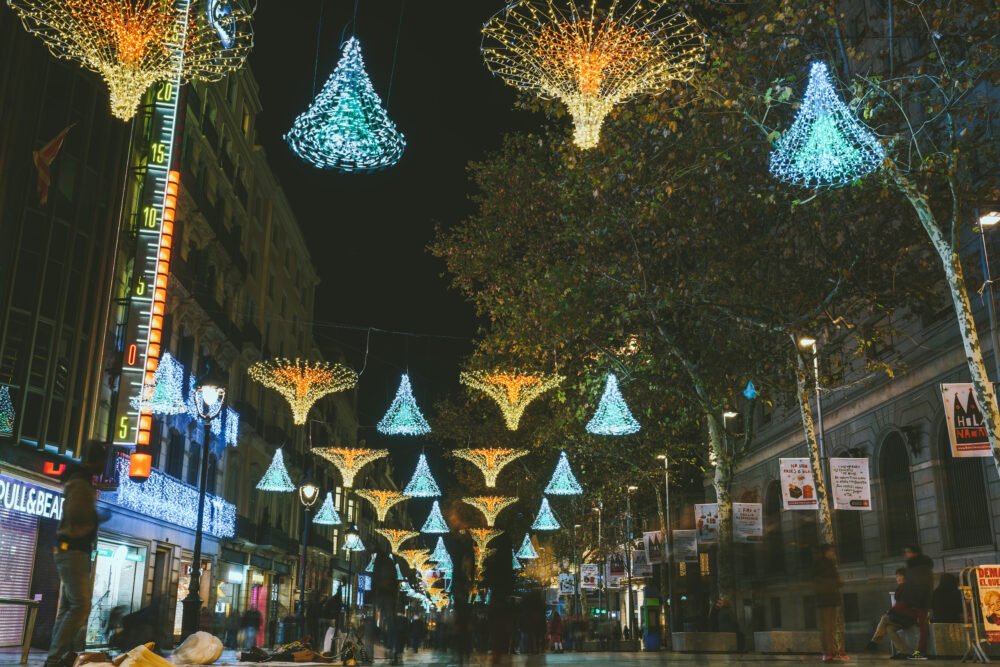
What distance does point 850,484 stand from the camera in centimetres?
2225

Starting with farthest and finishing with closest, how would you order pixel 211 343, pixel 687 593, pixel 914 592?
pixel 687 593
pixel 211 343
pixel 914 592

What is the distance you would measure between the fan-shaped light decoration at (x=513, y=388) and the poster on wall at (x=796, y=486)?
21.7 ft

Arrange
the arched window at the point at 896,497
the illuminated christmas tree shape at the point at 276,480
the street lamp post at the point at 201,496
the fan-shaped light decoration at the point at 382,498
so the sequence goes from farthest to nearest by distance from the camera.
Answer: the fan-shaped light decoration at the point at 382,498 < the illuminated christmas tree shape at the point at 276,480 < the arched window at the point at 896,497 < the street lamp post at the point at 201,496

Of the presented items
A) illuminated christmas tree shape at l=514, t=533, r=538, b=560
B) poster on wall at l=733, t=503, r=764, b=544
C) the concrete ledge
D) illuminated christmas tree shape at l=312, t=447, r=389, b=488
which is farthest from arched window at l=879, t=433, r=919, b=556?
illuminated christmas tree shape at l=514, t=533, r=538, b=560

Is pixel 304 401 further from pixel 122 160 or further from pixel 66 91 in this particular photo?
pixel 66 91

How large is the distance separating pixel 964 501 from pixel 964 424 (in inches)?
294

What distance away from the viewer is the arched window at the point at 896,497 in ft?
83.8

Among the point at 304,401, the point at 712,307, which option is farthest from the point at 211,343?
the point at 712,307

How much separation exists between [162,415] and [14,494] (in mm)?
10472

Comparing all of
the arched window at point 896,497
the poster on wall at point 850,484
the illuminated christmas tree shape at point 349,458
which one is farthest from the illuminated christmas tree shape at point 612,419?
the illuminated christmas tree shape at point 349,458

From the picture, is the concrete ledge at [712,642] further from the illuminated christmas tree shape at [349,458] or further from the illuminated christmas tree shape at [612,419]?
the illuminated christmas tree shape at [349,458]

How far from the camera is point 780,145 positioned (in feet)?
46.6

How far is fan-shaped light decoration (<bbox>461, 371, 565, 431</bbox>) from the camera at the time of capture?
24703 millimetres

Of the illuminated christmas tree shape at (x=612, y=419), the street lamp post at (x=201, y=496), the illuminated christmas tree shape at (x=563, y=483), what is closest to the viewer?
the street lamp post at (x=201, y=496)
